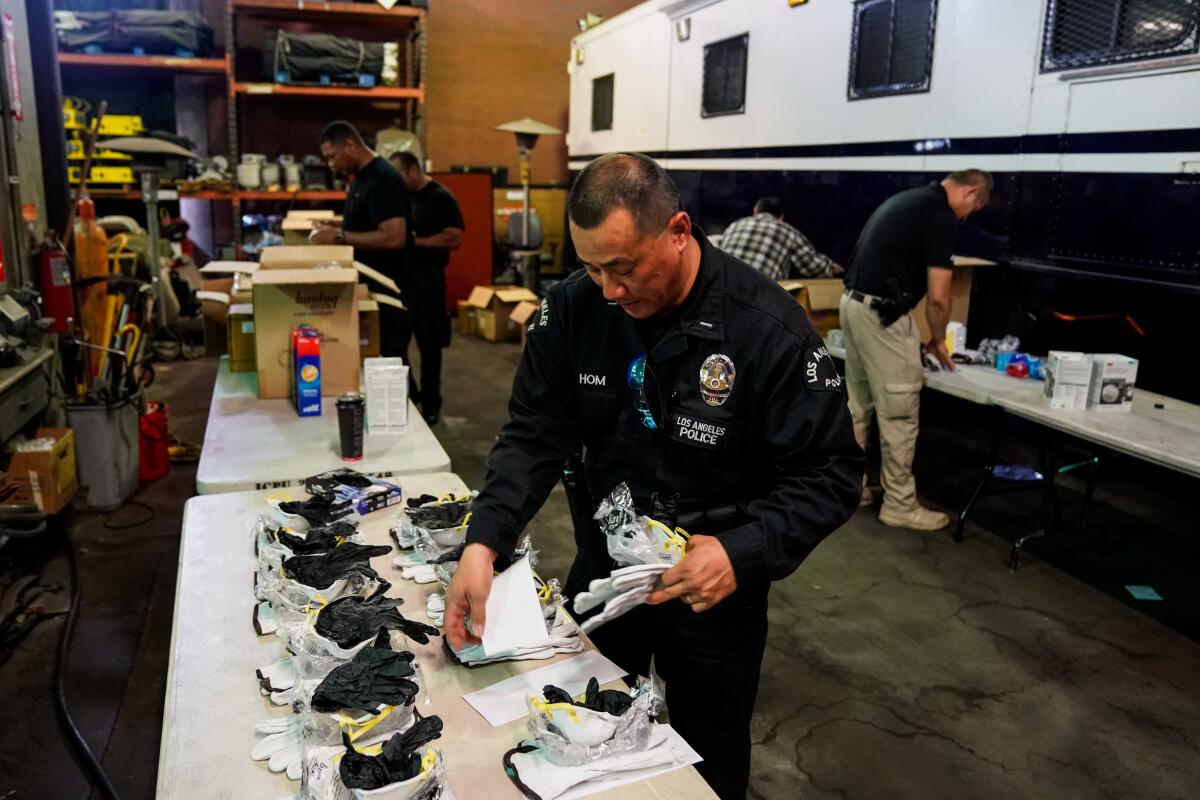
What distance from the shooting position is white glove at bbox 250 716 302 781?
129cm

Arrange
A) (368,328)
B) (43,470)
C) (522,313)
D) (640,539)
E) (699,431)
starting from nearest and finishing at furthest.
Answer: (640,539)
(699,431)
(368,328)
(43,470)
(522,313)

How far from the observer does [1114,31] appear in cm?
400

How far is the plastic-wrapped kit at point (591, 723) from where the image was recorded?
1.31 m

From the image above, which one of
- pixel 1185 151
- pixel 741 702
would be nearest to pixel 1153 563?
pixel 1185 151

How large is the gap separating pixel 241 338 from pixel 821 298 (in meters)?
3.33

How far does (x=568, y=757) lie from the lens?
51.2 inches

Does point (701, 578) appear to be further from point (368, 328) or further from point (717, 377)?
point (368, 328)

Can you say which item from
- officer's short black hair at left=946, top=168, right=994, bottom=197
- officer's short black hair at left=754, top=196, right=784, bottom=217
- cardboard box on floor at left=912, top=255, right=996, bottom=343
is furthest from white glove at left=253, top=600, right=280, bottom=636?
officer's short black hair at left=754, top=196, right=784, bottom=217

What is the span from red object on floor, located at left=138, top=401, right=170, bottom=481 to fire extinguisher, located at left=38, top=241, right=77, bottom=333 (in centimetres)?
62

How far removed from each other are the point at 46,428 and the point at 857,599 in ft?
12.4

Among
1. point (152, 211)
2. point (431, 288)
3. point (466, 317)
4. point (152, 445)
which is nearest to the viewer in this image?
point (152, 445)

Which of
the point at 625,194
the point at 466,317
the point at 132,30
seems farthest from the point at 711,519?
the point at 132,30

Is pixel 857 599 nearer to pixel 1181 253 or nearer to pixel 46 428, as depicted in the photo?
pixel 1181 253

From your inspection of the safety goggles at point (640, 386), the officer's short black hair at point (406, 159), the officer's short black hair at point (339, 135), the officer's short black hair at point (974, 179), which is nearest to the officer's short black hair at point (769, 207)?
the officer's short black hair at point (974, 179)
